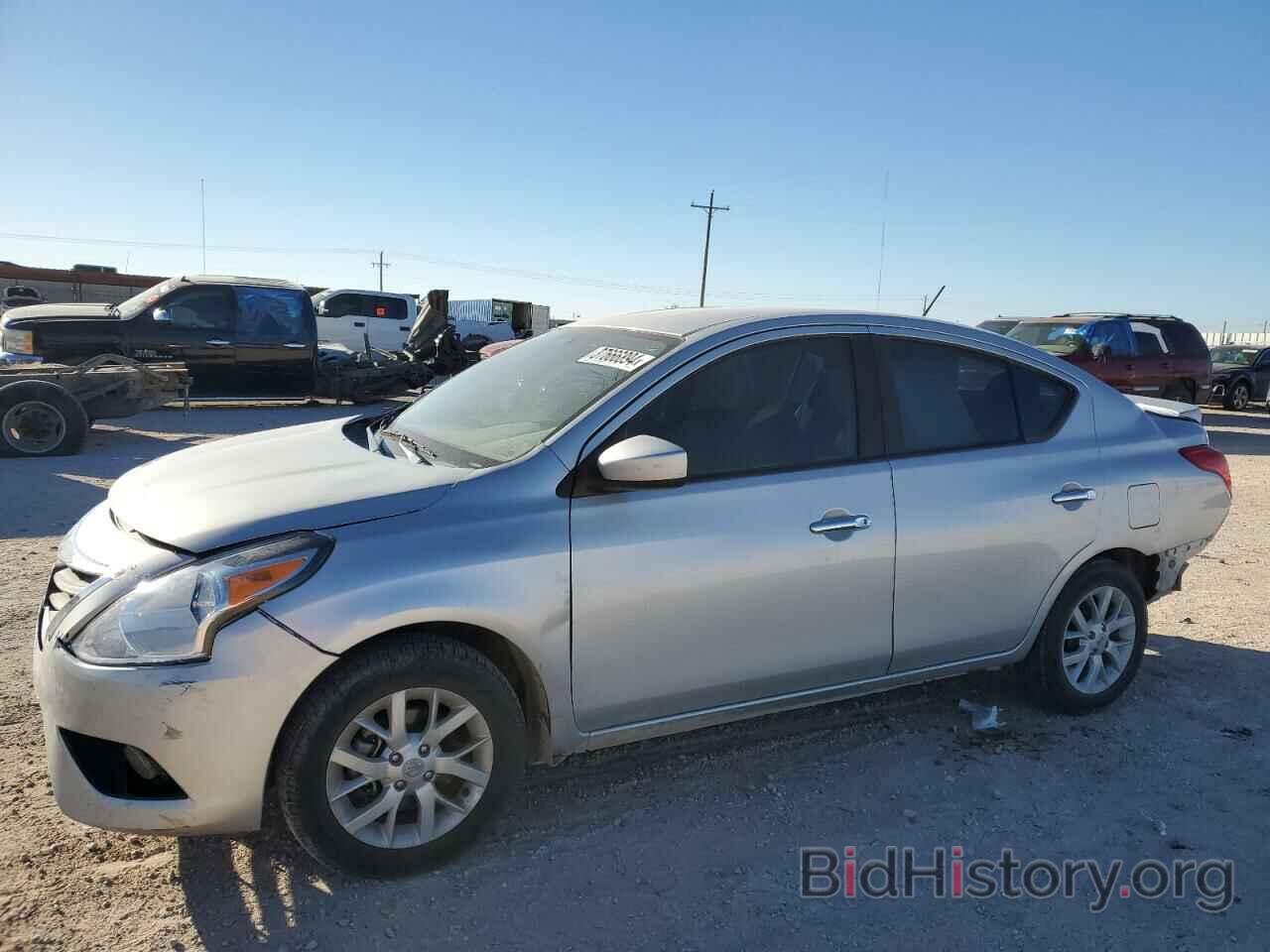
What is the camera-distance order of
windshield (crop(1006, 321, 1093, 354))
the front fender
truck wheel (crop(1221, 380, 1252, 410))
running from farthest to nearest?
truck wheel (crop(1221, 380, 1252, 410)) < windshield (crop(1006, 321, 1093, 354)) < the front fender

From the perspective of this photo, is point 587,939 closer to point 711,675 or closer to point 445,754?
point 445,754

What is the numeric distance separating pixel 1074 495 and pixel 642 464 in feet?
6.67

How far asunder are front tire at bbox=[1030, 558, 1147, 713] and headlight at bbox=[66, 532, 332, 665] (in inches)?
118

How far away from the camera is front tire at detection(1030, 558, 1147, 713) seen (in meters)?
4.02

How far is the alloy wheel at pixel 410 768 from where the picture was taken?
2.70 meters

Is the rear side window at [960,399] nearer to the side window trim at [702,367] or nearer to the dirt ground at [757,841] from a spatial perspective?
the side window trim at [702,367]

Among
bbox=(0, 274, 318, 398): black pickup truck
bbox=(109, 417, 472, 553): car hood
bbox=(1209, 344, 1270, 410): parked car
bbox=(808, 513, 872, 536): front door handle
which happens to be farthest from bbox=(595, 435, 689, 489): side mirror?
bbox=(1209, 344, 1270, 410): parked car

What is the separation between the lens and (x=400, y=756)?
2744mm

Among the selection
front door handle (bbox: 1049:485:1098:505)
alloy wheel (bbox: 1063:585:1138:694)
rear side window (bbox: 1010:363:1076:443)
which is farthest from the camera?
alloy wheel (bbox: 1063:585:1138:694)

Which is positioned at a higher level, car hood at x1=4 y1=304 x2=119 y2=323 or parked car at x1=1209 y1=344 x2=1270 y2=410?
car hood at x1=4 y1=304 x2=119 y2=323

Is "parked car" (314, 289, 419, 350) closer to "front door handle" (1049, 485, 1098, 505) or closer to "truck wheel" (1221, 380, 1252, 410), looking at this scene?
"truck wheel" (1221, 380, 1252, 410)

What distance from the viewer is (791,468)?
3.38 metres
